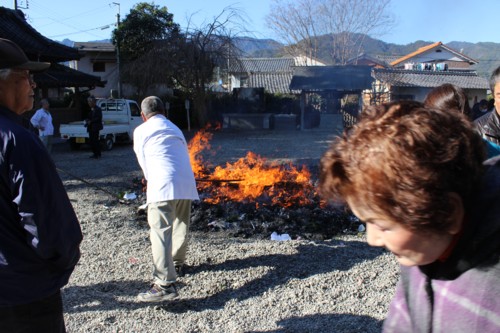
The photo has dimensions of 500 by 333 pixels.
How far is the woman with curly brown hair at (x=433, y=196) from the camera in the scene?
0.85 metres

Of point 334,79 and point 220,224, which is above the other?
point 334,79

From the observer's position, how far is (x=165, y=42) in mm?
21875

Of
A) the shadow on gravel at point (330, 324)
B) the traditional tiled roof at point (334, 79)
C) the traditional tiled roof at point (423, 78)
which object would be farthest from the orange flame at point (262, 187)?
the traditional tiled roof at point (423, 78)

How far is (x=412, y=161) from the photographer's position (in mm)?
841

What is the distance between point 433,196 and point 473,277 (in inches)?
9.3

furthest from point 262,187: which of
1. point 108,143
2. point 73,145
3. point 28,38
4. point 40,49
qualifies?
point 28,38

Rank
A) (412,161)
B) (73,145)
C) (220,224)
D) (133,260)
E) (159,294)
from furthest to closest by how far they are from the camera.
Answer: (73,145) → (220,224) → (133,260) → (159,294) → (412,161)

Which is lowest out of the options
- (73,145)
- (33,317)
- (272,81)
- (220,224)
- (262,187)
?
(220,224)

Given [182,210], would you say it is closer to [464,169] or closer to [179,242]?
[179,242]

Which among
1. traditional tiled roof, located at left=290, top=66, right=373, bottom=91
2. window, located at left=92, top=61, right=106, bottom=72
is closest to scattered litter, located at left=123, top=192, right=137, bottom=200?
traditional tiled roof, located at left=290, top=66, right=373, bottom=91

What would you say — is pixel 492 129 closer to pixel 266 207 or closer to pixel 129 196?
pixel 266 207

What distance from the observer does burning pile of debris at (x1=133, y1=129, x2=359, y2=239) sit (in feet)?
19.0

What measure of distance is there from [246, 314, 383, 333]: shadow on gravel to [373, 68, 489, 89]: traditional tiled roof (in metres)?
28.6

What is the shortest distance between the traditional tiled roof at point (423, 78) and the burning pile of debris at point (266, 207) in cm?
2484
